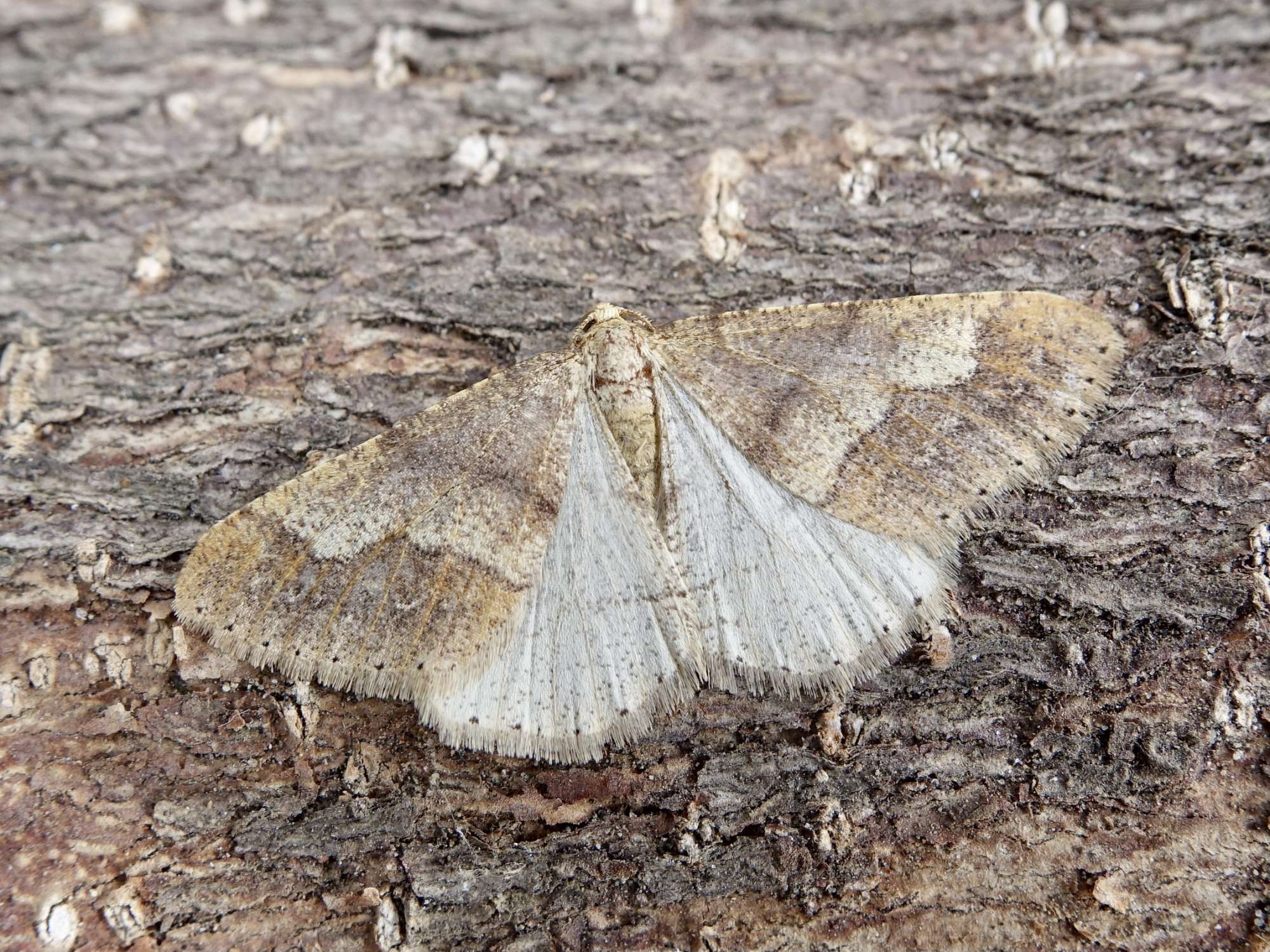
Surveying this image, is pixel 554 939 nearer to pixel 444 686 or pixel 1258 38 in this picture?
pixel 444 686

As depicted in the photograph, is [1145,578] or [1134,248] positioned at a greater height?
[1134,248]

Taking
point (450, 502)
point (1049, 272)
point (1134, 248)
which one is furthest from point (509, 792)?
point (1134, 248)

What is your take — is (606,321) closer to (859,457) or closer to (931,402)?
(859,457)

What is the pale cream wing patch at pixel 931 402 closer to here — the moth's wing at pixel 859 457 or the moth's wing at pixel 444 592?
the moth's wing at pixel 859 457

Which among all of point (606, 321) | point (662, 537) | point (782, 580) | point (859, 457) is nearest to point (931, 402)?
point (859, 457)

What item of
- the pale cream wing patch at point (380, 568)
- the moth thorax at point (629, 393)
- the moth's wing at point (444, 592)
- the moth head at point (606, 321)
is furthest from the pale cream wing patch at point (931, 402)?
the pale cream wing patch at point (380, 568)

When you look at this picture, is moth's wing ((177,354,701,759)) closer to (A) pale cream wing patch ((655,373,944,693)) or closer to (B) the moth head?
(A) pale cream wing patch ((655,373,944,693))
